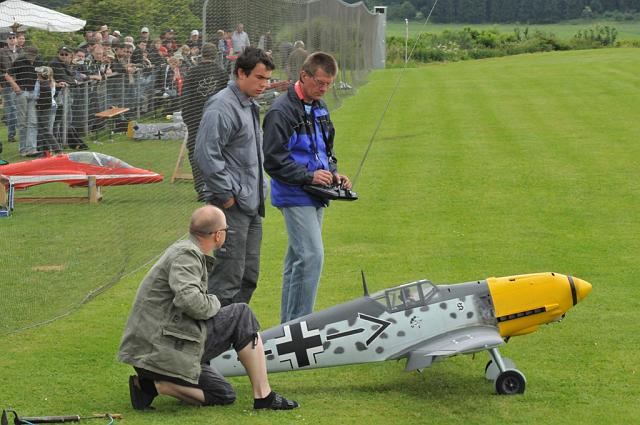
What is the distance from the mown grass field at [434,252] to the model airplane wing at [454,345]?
249 millimetres

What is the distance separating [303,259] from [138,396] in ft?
5.77

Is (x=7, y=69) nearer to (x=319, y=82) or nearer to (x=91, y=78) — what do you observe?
(x=91, y=78)

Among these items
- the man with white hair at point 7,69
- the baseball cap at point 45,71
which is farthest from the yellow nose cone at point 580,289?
the baseball cap at point 45,71

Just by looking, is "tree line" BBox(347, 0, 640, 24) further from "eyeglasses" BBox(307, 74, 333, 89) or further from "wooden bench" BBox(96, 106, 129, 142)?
"eyeglasses" BBox(307, 74, 333, 89)

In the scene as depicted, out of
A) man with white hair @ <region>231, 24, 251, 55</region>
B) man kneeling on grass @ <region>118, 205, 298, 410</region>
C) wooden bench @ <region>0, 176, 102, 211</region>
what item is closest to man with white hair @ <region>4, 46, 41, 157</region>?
wooden bench @ <region>0, 176, 102, 211</region>

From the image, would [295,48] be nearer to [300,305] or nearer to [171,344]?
[300,305]

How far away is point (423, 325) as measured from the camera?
689cm

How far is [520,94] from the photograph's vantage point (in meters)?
29.0

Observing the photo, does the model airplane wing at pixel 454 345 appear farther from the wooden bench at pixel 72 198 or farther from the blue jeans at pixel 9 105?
the wooden bench at pixel 72 198

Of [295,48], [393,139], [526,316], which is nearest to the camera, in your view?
[526,316]

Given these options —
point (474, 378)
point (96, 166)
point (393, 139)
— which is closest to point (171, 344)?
point (474, 378)

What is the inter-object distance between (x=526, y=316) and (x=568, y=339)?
1025 millimetres

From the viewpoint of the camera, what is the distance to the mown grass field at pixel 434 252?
6484mm

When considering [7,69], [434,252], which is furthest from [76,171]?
[434,252]
